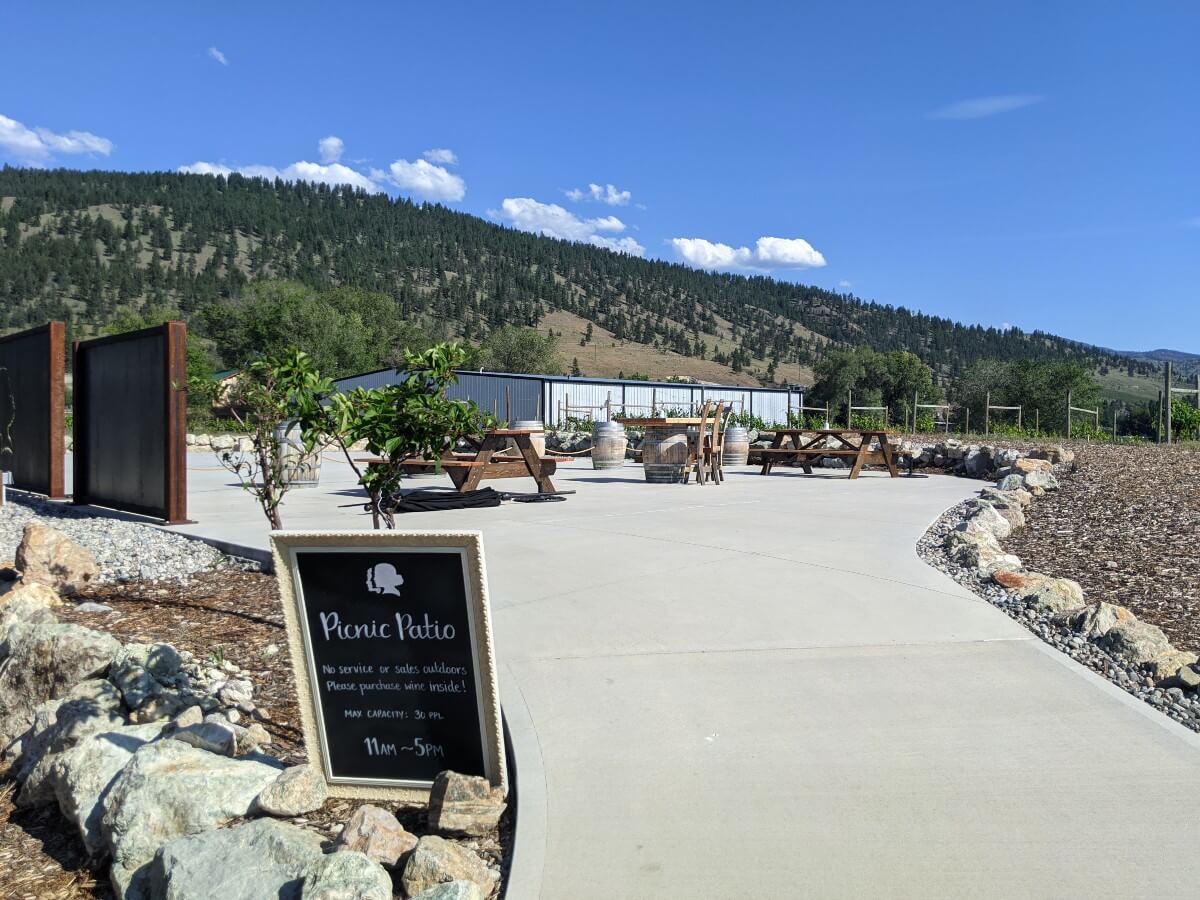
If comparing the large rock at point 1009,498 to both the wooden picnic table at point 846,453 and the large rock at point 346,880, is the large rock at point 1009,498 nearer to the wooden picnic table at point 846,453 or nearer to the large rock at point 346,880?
the wooden picnic table at point 846,453

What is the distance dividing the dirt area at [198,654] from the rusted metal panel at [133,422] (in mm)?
2382

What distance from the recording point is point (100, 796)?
119 inches

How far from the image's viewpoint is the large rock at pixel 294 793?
3004 millimetres

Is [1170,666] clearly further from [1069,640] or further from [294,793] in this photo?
[294,793]

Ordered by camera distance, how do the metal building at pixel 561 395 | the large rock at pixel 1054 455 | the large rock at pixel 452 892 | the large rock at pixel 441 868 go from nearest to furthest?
the large rock at pixel 452 892 < the large rock at pixel 441 868 < the large rock at pixel 1054 455 < the metal building at pixel 561 395

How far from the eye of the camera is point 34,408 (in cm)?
1216

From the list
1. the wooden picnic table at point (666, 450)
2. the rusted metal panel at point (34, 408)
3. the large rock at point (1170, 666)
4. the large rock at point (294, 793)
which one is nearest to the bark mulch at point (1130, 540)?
the large rock at point (1170, 666)

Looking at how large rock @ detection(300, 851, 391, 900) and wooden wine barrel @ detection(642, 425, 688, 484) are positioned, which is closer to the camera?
large rock @ detection(300, 851, 391, 900)

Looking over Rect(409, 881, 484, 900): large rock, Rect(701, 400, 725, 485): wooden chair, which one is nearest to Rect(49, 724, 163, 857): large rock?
Rect(409, 881, 484, 900): large rock

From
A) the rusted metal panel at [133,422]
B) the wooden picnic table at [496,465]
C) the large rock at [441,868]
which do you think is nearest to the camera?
the large rock at [441,868]

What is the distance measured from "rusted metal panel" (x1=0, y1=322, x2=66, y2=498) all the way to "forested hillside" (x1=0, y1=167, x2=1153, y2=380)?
82128 millimetres

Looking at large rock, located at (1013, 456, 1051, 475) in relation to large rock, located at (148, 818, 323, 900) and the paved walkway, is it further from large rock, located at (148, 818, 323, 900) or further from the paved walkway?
large rock, located at (148, 818, 323, 900)

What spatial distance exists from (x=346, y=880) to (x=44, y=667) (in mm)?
2598

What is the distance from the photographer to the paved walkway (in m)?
2.67
